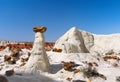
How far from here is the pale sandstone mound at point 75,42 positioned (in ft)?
58.6

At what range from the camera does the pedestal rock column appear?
1304cm

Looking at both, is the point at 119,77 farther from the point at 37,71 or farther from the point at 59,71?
the point at 37,71

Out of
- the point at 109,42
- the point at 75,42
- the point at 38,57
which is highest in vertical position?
the point at 109,42

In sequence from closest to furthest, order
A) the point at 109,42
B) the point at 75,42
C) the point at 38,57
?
the point at 38,57 < the point at 75,42 < the point at 109,42

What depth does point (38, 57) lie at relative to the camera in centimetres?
1317

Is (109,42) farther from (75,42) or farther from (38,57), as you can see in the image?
(38,57)

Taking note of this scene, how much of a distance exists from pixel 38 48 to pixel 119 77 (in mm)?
4405

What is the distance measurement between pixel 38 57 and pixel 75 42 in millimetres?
6478

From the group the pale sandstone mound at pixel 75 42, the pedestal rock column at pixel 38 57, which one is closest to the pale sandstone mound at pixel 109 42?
the pale sandstone mound at pixel 75 42

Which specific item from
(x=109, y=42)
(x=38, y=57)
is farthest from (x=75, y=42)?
(x=109, y=42)

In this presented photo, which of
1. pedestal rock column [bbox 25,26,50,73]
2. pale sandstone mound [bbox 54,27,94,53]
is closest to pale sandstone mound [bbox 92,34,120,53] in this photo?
pale sandstone mound [bbox 54,27,94,53]

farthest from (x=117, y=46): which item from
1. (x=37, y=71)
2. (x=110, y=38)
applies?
(x=37, y=71)

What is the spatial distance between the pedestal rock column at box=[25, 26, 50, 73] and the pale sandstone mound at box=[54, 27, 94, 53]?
176 inches

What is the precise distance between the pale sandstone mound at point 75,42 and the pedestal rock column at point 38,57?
14.7 feet
